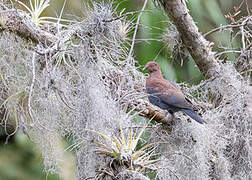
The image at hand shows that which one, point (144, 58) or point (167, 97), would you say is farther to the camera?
point (144, 58)

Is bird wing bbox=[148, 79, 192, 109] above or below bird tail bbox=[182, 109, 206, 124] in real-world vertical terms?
above

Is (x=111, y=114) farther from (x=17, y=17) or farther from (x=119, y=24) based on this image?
(x=17, y=17)

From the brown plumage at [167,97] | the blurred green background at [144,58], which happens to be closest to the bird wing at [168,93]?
the brown plumage at [167,97]

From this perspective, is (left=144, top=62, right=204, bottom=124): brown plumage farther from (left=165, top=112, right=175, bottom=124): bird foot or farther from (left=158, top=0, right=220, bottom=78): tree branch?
(left=158, top=0, right=220, bottom=78): tree branch

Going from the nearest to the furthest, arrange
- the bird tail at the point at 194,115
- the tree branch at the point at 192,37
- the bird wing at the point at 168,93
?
the bird tail at the point at 194,115
the bird wing at the point at 168,93
the tree branch at the point at 192,37

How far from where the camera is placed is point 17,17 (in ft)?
7.53

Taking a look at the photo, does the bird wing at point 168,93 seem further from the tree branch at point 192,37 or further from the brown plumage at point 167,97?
the tree branch at point 192,37

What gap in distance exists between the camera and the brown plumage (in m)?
2.32

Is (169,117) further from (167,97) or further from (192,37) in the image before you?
(192,37)

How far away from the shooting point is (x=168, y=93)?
2410mm

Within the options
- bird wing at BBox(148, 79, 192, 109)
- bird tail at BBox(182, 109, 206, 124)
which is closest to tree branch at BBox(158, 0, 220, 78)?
bird wing at BBox(148, 79, 192, 109)

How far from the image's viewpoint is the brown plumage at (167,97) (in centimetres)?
232

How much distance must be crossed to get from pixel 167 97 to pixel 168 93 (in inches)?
1.4

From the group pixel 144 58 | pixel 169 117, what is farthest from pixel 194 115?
pixel 144 58
